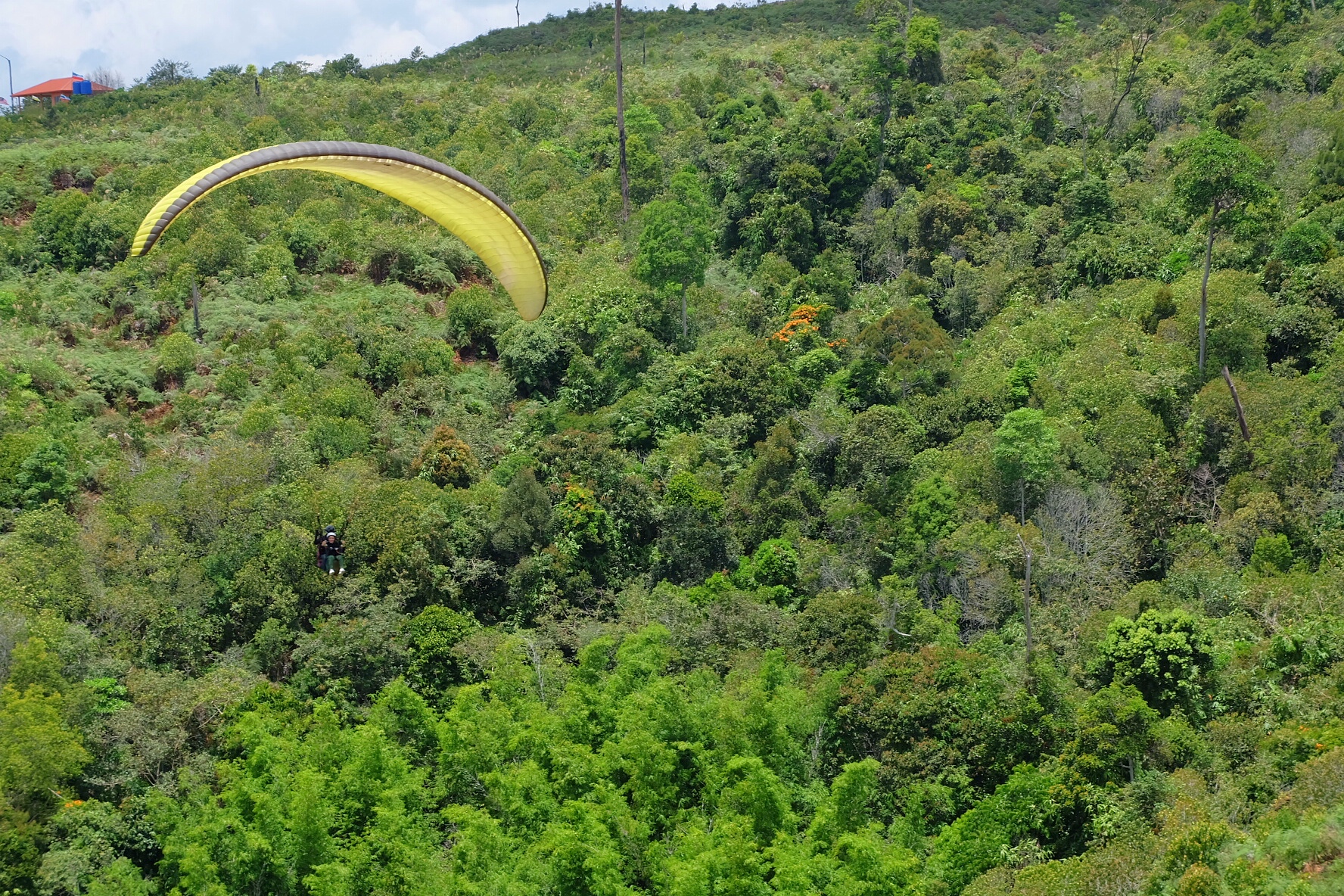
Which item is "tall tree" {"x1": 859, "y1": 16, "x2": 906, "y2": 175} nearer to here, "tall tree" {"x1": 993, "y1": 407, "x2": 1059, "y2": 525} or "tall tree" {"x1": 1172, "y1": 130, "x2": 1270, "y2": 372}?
"tall tree" {"x1": 1172, "y1": 130, "x2": 1270, "y2": 372}

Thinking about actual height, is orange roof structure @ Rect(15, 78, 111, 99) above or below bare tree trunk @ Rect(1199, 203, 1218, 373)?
above

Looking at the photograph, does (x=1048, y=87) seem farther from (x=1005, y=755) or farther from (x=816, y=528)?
(x=1005, y=755)

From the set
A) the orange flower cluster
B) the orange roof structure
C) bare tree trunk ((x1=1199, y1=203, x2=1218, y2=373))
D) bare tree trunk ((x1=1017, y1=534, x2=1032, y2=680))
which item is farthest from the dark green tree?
the orange roof structure

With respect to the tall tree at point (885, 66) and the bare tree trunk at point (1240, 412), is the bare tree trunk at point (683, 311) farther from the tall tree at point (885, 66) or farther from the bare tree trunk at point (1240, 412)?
the bare tree trunk at point (1240, 412)

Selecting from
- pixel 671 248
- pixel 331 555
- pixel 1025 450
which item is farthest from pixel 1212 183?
pixel 331 555

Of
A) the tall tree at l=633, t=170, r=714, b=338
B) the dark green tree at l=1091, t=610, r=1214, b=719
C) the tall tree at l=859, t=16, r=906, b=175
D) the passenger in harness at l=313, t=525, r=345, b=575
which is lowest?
the dark green tree at l=1091, t=610, r=1214, b=719

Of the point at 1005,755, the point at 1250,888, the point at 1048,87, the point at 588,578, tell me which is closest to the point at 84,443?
the point at 588,578

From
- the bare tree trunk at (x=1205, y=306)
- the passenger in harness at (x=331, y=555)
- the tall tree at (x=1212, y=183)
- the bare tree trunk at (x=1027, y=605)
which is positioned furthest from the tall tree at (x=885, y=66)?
the passenger in harness at (x=331, y=555)
